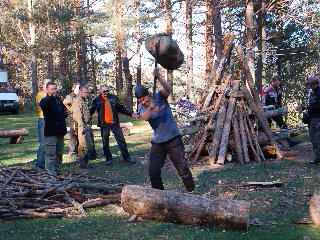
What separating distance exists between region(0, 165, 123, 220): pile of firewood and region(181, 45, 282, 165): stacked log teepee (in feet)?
14.4

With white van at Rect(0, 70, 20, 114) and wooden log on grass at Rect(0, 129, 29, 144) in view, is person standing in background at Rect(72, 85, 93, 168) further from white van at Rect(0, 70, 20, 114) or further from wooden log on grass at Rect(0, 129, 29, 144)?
white van at Rect(0, 70, 20, 114)

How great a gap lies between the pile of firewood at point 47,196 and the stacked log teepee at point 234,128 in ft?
14.4

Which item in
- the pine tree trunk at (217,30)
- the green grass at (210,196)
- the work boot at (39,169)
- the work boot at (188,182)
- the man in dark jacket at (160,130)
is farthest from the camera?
the pine tree trunk at (217,30)

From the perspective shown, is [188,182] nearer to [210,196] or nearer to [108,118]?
[210,196]

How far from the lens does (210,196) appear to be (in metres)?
7.35

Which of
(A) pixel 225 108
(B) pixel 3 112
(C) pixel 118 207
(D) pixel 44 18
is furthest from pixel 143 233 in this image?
(D) pixel 44 18

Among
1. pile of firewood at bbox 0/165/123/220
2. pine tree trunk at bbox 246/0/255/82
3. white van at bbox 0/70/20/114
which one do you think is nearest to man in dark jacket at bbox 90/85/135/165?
pile of firewood at bbox 0/165/123/220

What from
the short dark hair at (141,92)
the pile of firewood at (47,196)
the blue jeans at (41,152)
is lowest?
the pile of firewood at (47,196)

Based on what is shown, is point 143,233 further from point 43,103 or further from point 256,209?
point 43,103

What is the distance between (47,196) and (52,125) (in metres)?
2.08

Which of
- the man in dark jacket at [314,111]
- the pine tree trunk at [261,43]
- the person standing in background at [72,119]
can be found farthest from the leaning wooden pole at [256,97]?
the pine tree trunk at [261,43]

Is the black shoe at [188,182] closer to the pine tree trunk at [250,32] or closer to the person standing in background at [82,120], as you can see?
the person standing in background at [82,120]

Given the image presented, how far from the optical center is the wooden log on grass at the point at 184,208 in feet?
17.5

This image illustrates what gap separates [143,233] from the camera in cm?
527
